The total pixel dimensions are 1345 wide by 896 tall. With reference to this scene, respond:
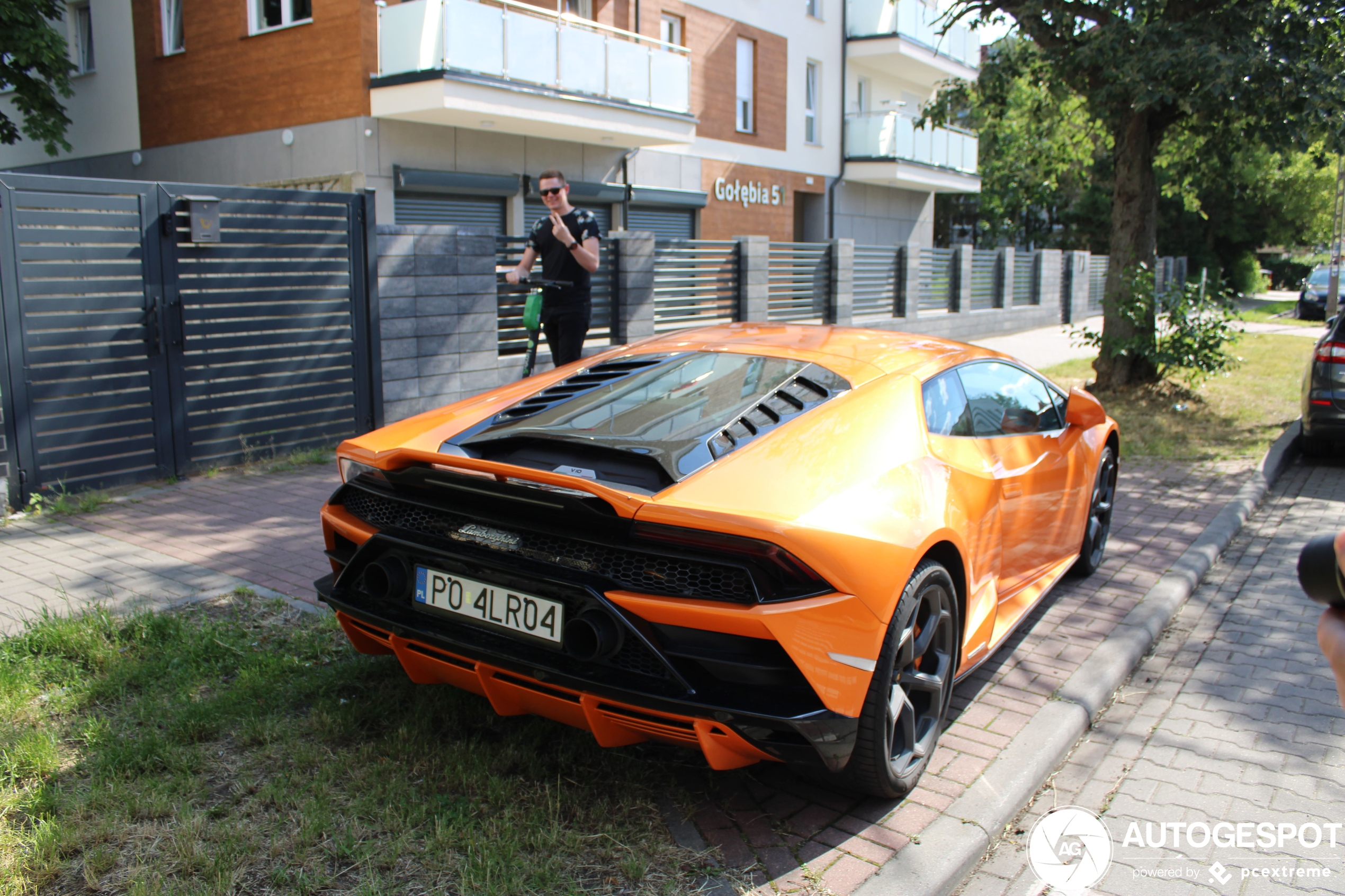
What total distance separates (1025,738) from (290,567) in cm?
375

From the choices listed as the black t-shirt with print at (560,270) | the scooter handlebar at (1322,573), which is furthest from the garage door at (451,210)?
the scooter handlebar at (1322,573)

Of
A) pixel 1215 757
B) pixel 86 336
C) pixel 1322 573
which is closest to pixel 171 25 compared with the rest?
pixel 86 336

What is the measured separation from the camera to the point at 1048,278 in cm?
2686

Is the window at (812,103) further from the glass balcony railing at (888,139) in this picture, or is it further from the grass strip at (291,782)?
the grass strip at (291,782)

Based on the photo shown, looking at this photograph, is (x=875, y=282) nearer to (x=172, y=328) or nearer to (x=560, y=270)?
(x=560, y=270)

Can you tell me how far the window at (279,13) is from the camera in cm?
1542

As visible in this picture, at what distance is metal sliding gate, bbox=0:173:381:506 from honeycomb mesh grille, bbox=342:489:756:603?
476 centimetres

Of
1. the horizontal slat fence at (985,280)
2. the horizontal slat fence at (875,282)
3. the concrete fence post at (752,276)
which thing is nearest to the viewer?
the concrete fence post at (752,276)

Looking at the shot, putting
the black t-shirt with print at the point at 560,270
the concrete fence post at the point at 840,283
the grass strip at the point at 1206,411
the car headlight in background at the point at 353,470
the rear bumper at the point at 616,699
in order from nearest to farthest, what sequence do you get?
the rear bumper at the point at 616,699 → the car headlight in background at the point at 353,470 → the black t-shirt with print at the point at 560,270 → the grass strip at the point at 1206,411 → the concrete fence post at the point at 840,283

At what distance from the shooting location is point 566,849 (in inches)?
111

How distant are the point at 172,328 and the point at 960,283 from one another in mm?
17944

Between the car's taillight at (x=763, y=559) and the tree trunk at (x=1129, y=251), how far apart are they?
10.6m

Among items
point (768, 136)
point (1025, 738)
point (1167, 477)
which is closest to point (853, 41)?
point (768, 136)

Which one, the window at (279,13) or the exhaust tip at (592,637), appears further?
the window at (279,13)
